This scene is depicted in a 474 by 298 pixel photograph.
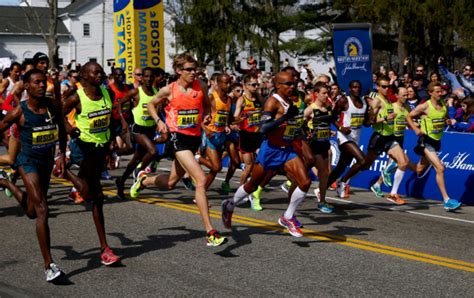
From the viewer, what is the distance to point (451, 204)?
12672mm

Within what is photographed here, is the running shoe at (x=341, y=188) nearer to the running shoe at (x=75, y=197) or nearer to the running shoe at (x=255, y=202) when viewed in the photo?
the running shoe at (x=255, y=202)

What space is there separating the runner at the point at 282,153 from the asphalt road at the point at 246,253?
386 millimetres

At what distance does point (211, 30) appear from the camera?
55.7m

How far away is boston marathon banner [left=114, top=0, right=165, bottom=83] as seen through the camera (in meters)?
21.9

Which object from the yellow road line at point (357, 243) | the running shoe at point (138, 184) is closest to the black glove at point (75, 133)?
the yellow road line at point (357, 243)

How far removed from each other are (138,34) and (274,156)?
13.2 metres

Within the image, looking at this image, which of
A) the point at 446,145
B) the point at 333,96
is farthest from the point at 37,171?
the point at 446,145

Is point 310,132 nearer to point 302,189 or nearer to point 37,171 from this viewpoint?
point 302,189

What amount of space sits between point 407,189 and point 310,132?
11.5 ft

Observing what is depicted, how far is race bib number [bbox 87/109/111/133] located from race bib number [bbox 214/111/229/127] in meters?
4.56

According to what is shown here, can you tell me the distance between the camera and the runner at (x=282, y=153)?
30.7 feet

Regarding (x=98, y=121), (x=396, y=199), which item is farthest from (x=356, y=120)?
(x=98, y=121)

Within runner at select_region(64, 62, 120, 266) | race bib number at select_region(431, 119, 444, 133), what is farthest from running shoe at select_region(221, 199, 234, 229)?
race bib number at select_region(431, 119, 444, 133)

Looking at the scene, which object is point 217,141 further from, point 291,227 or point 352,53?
point 352,53
